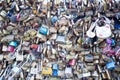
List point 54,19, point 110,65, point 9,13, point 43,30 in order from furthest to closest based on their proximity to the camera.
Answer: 1. point 9,13
2. point 54,19
3. point 43,30
4. point 110,65

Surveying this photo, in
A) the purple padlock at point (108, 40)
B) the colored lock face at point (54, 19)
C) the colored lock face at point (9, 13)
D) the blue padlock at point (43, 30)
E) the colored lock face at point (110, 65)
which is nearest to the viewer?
the colored lock face at point (110, 65)

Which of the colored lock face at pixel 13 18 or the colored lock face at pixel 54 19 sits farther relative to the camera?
the colored lock face at pixel 13 18

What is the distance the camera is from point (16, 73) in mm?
5812

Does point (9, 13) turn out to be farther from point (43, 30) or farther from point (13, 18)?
point (43, 30)

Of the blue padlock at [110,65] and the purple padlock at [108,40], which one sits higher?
the purple padlock at [108,40]

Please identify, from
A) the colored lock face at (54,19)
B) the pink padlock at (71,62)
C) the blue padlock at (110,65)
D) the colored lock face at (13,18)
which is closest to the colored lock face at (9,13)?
the colored lock face at (13,18)

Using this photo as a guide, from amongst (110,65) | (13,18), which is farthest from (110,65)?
(13,18)

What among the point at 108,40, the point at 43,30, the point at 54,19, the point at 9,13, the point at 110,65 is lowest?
the point at 110,65

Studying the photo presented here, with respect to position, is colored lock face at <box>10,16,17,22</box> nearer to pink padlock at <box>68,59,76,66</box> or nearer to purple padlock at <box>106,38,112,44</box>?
pink padlock at <box>68,59,76,66</box>

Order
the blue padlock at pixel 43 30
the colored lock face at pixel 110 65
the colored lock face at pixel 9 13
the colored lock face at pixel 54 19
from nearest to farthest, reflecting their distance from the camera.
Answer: the colored lock face at pixel 110 65 → the blue padlock at pixel 43 30 → the colored lock face at pixel 54 19 → the colored lock face at pixel 9 13

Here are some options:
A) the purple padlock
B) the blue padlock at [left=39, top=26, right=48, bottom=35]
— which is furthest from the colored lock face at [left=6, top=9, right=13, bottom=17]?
the purple padlock

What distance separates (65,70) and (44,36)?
76 centimetres

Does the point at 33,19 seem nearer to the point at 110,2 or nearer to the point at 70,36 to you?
the point at 70,36

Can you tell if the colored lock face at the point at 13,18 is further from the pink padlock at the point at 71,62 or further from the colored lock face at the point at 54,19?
the pink padlock at the point at 71,62
